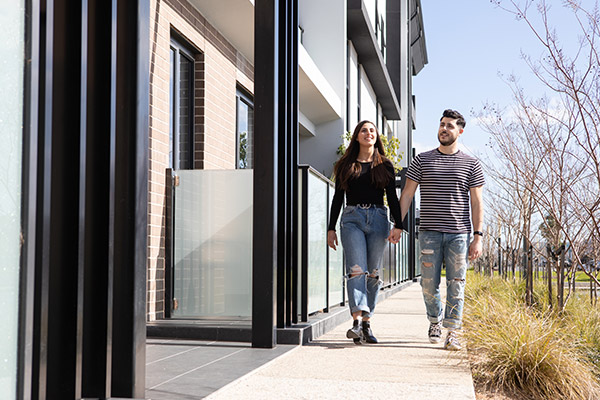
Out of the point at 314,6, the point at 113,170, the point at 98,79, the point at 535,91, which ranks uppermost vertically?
the point at 314,6

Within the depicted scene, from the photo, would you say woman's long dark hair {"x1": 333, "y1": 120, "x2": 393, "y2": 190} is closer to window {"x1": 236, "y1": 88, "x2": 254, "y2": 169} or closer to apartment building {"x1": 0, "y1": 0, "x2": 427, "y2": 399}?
apartment building {"x1": 0, "y1": 0, "x2": 427, "y2": 399}

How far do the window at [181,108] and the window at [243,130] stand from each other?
1.97 metres

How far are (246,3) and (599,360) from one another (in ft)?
19.5

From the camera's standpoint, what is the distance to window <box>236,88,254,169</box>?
11102 mm

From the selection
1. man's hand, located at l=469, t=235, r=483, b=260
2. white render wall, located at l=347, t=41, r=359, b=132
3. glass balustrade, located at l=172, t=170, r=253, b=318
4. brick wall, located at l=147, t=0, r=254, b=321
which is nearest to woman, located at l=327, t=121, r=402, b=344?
man's hand, located at l=469, t=235, r=483, b=260

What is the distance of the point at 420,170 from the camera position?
6145 mm

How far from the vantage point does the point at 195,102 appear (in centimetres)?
911

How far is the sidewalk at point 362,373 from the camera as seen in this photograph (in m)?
3.96

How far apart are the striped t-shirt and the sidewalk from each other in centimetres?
110

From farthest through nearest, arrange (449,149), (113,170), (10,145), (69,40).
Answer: (449,149) → (113,170) → (69,40) → (10,145)

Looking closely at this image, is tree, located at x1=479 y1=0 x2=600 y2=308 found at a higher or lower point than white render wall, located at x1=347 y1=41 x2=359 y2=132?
lower

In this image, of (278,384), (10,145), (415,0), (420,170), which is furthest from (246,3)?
(415,0)

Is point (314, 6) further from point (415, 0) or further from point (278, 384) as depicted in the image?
point (415, 0)

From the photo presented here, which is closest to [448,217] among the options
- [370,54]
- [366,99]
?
[370,54]
